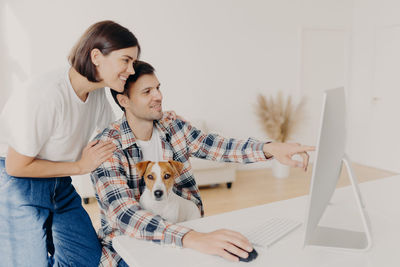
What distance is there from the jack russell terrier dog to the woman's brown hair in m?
0.44

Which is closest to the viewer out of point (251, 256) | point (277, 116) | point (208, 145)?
point (251, 256)

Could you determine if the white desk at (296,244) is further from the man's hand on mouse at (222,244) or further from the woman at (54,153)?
the woman at (54,153)

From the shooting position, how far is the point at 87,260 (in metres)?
1.32

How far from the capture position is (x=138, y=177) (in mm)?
1289

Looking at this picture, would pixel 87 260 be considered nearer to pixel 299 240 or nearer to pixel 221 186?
pixel 299 240

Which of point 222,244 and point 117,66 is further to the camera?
point 117,66

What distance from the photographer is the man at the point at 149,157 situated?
1.00 m

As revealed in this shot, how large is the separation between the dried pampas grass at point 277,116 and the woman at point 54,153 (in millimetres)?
3313

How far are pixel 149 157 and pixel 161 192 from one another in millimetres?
142

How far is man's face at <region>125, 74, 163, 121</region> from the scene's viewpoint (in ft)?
4.43

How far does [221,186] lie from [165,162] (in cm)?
270

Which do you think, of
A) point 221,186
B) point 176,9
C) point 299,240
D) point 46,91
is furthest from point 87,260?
point 176,9

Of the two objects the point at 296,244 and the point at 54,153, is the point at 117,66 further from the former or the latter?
the point at 296,244

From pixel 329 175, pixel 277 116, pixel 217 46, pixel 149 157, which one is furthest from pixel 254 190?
pixel 329 175
